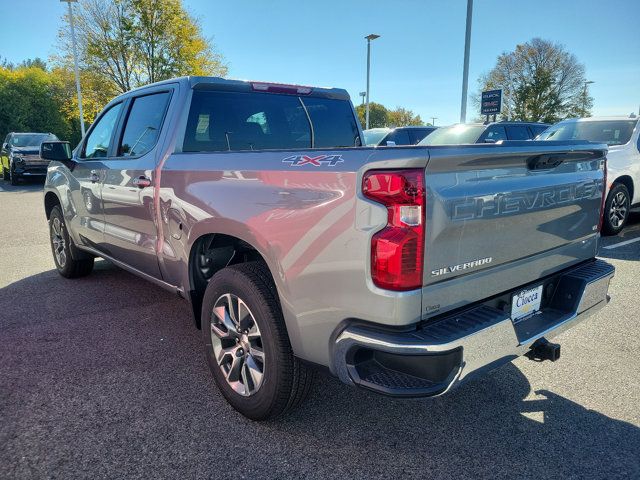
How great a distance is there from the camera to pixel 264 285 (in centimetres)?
244

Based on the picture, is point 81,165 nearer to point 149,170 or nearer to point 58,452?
point 149,170

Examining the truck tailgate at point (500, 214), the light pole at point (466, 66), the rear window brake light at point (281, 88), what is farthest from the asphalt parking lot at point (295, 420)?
the light pole at point (466, 66)

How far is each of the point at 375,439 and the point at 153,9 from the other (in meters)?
26.2

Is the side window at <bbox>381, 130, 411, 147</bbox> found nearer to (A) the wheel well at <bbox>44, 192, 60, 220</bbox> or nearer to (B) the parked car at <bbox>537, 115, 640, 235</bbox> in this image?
(B) the parked car at <bbox>537, 115, 640, 235</bbox>

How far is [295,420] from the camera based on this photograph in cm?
264

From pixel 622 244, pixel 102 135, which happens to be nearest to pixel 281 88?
pixel 102 135

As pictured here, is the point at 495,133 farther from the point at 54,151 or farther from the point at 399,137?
the point at 54,151

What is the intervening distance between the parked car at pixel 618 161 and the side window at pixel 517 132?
3.47 m

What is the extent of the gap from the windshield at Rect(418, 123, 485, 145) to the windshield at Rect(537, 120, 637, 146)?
2274mm

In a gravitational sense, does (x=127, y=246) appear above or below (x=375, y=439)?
above

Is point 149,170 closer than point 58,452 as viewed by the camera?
No

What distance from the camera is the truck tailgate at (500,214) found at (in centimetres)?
195

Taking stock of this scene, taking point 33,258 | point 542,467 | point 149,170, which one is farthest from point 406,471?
point 33,258

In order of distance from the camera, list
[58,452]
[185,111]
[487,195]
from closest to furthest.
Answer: [487,195] < [58,452] < [185,111]
